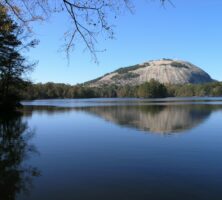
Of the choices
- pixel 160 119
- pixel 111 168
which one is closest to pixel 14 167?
pixel 111 168

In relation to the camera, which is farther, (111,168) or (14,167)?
(14,167)

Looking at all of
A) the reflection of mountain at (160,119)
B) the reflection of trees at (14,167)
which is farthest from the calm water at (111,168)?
the reflection of mountain at (160,119)

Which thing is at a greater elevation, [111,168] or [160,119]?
[160,119]

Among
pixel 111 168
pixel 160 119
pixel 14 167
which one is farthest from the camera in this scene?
pixel 160 119

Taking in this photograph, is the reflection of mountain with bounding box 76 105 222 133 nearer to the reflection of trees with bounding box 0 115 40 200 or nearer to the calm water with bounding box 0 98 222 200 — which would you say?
the calm water with bounding box 0 98 222 200

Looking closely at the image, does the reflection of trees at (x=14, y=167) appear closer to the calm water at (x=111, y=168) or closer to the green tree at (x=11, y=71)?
the calm water at (x=111, y=168)

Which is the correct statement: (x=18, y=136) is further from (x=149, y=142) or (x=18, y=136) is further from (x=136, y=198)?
(x=136, y=198)

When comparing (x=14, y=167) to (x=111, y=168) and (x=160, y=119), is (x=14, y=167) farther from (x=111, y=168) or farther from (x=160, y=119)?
(x=160, y=119)

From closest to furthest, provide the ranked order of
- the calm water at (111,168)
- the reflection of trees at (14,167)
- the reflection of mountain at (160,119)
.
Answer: the calm water at (111,168)
the reflection of trees at (14,167)
the reflection of mountain at (160,119)

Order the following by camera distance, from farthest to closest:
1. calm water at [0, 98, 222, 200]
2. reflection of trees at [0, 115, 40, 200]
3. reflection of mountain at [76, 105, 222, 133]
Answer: reflection of mountain at [76, 105, 222, 133], reflection of trees at [0, 115, 40, 200], calm water at [0, 98, 222, 200]

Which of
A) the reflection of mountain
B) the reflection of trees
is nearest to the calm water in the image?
the reflection of trees

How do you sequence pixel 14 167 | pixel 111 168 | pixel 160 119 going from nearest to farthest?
1. pixel 111 168
2. pixel 14 167
3. pixel 160 119

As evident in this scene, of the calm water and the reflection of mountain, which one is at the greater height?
the reflection of mountain

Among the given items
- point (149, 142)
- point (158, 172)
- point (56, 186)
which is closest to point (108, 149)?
point (149, 142)
